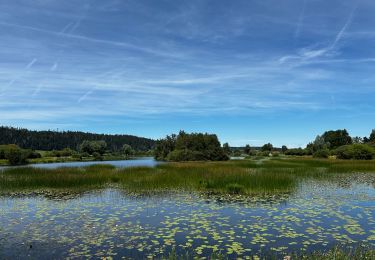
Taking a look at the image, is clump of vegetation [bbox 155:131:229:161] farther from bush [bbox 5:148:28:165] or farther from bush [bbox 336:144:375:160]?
bush [bbox 5:148:28:165]

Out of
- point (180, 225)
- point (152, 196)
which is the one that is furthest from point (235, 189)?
point (180, 225)

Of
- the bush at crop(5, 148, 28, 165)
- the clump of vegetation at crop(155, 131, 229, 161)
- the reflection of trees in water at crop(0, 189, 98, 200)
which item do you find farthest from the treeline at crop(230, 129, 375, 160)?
the bush at crop(5, 148, 28, 165)

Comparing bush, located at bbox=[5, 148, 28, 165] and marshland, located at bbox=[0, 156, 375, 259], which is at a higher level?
bush, located at bbox=[5, 148, 28, 165]

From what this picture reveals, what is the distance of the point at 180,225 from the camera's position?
539 inches

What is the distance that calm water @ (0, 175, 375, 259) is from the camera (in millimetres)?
10672

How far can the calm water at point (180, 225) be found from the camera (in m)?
10.7

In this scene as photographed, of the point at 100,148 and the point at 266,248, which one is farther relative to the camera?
the point at 100,148

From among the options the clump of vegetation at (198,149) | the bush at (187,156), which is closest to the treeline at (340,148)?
the clump of vegetation at (198,149)

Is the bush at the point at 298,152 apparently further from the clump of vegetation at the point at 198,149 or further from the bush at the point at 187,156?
the bush at the point at 187,156

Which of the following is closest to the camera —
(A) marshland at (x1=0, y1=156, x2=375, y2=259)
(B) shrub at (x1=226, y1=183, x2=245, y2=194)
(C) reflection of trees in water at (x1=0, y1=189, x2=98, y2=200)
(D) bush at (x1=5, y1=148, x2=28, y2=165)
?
(A) marshland at (x1=0, y1=156, x2=375, y2=259)

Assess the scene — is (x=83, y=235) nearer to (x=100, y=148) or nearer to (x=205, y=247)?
(x=205, y=247)

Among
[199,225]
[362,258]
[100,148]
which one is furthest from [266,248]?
[100,148]

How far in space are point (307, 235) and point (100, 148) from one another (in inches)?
5885

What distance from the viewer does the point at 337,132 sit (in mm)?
149500
